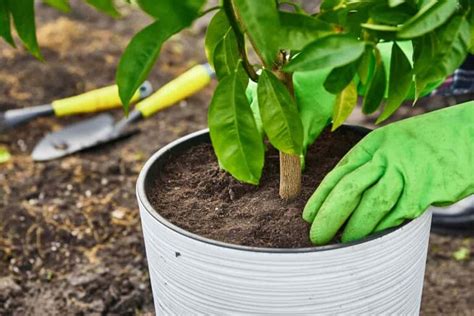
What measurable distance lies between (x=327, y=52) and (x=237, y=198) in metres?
0.46

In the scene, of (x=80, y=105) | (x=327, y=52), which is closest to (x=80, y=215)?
(x=80, y=105)

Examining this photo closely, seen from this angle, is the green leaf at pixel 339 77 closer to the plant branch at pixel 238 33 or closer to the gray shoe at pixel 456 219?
the plant branch at pixel 238 33

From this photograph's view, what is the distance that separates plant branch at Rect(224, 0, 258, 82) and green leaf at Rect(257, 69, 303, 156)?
0.05 metres

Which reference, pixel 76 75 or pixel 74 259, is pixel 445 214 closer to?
pixel 74 259

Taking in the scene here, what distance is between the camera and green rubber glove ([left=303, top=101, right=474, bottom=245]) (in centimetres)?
100

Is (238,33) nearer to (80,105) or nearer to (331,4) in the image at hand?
(331,4)

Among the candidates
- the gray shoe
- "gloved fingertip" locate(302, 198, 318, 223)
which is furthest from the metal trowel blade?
"gloved fingertip" locate(302, 198, 318, 223)

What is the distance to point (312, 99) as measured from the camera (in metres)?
1.18

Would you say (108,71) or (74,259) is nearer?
(74,259)

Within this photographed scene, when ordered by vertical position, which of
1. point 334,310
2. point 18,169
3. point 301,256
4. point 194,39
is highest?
point 301,256

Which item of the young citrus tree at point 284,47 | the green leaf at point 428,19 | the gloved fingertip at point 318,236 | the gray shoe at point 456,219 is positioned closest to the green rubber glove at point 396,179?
the gloved fingertip at point 318,236

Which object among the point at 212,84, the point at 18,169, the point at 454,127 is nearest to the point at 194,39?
the point at 212,84

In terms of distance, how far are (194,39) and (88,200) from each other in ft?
4.96

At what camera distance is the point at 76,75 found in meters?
2.90
